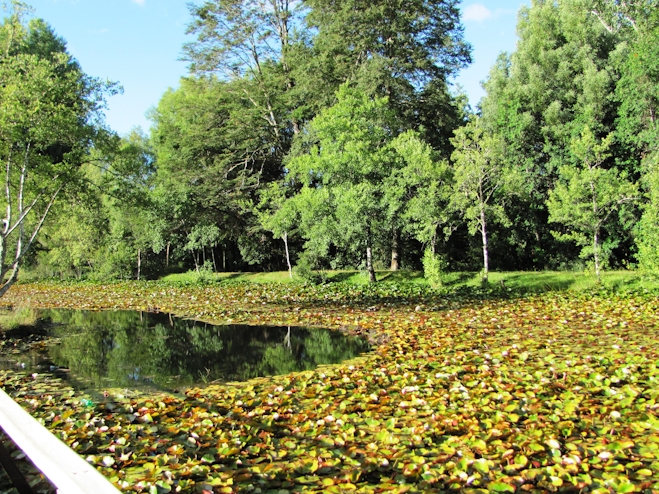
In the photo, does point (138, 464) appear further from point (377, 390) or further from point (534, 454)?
point (534, 454)

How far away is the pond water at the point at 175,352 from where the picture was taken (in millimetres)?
8531

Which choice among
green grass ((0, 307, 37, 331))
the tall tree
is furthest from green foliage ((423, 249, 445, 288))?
green grass ((0, 307, 37, 331))

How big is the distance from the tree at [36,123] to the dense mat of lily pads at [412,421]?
18.6 feet

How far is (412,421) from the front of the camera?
17.5 feet

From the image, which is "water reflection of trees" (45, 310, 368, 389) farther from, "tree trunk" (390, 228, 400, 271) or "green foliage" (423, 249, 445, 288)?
"tree trunk" (390, 228, 400, 271)

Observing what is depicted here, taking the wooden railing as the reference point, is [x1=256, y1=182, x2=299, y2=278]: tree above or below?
above

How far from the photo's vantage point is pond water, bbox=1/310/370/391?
28.0ft

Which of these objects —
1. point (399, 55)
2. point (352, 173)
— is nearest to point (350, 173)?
point (352, 173)

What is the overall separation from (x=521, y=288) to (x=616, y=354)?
35.7 ft

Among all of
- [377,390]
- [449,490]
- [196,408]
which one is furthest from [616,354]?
[196,408]

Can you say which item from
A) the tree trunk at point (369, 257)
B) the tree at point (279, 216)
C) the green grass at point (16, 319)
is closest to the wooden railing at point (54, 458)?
the green grass at point (16, 319)

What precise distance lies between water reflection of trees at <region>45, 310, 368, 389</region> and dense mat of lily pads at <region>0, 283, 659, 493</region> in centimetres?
101

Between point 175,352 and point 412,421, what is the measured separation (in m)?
7.00

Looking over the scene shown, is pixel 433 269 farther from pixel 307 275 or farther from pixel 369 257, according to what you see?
pixel 307 275
